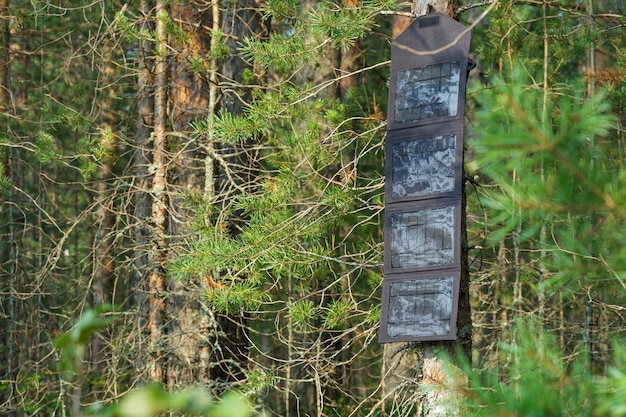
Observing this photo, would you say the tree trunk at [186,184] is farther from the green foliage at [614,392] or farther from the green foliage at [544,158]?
the green foliage at [614,392]

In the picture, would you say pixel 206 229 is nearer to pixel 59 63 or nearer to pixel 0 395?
pixel 0 395

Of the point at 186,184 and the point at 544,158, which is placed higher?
the point at 186,184

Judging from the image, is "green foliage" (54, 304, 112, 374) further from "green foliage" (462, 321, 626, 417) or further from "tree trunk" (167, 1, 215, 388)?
"tree trunk" (167, 1, 215, 388)

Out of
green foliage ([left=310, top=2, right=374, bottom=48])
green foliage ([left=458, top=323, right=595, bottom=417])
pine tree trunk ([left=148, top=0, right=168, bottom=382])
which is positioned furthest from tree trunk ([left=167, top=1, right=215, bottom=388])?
green foliage ([left=458, top=323, right=595, bottom=417])

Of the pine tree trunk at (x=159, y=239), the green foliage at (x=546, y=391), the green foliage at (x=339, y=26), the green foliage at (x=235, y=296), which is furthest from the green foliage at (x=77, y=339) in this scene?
the pine tree trunk at (x=159, y=239)

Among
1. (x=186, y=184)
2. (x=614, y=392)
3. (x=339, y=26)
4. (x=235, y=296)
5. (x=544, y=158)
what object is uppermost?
(x=339, y=26)

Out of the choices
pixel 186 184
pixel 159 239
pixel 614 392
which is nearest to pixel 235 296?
pixel 159 239

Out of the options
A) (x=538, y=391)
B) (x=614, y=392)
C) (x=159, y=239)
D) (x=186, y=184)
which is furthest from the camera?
(x=186, y=184)

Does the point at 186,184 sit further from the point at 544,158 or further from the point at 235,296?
the point at 544,158

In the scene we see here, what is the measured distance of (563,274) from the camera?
2.14 meters

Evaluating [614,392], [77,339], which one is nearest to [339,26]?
[614,392]

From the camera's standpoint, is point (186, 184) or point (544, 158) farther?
point (186, 184)

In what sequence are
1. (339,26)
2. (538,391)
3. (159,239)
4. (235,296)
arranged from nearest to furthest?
(538,391) < (339,26) < (235,296) < (159,239)

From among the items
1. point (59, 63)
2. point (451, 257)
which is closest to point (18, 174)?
point (59, 63)
